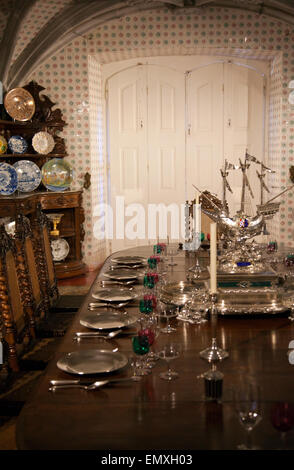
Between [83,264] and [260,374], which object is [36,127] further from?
[260,374]

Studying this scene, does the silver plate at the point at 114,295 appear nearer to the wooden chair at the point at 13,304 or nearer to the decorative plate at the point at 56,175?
the wooden chair at the point at 13,304

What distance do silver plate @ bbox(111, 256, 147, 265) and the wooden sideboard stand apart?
251cm

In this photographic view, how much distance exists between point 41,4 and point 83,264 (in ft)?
9.73

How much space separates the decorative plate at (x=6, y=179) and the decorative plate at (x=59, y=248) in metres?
0.86

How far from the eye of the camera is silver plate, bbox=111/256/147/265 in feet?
11.8

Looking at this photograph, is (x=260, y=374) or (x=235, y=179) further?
(x=235, y=179)

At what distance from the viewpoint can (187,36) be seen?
7.01 metres

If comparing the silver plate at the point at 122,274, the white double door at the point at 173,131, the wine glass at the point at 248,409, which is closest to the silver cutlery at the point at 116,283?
the silver plate at the point at 122,274

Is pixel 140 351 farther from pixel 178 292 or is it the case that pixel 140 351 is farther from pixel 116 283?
pixel 116 283

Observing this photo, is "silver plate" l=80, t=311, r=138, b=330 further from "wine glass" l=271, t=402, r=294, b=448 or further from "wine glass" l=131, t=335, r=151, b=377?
"wine glass" l=271, t=402, r=294, b=448

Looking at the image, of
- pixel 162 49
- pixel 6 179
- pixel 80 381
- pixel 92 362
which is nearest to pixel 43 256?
pixel 92 362

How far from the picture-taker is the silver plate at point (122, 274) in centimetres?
320

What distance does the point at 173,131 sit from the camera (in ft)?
25.2
